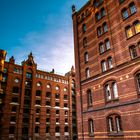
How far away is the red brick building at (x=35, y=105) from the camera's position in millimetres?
40375

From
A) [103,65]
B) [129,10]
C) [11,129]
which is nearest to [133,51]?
[103,65]

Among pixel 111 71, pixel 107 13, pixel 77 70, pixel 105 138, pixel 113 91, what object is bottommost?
pixel 105 138

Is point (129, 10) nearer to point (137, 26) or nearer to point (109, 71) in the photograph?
point (137, 26)

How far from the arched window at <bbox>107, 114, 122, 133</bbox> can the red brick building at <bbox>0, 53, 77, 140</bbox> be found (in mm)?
27795

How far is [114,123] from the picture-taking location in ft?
58.8

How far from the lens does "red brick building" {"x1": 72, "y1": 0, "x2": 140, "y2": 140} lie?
17.1 meters

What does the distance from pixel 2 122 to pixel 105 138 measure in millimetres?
27849

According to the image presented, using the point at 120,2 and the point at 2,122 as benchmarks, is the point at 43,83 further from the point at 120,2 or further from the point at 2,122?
the point at 120,2

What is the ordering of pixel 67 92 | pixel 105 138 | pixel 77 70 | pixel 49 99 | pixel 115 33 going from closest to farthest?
pixel 105 138
pixel 115 33
pixel 77 70
pixel 49 99
pixel 67 92

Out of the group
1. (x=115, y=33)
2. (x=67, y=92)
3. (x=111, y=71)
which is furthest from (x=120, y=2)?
Result: (x=67, y=92)

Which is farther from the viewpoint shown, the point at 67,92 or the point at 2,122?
the point at 67,92

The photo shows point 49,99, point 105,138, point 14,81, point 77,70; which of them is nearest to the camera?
point 105,138

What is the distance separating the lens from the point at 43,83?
48094mm

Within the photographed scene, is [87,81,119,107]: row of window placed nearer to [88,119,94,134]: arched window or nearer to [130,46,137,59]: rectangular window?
[130,46,137,59]: rectangular window
